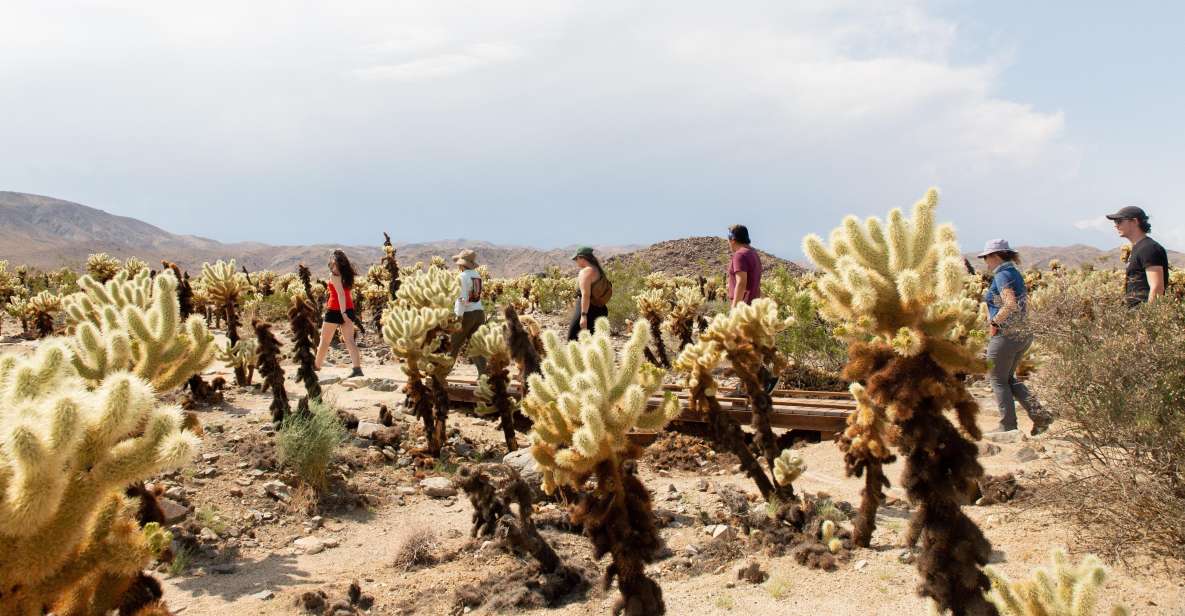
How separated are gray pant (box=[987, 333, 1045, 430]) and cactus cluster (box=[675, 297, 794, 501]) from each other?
2.12 m

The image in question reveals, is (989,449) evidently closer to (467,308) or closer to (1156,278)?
(1156,278)

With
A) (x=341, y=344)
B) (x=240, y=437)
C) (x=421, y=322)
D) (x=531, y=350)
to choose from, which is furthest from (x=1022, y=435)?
(x=341, y=344)

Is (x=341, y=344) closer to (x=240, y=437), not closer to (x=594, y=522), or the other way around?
(x=240, y=437)

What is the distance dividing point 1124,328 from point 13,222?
155 meters

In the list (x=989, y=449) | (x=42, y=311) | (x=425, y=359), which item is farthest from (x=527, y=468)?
(x=42, y=311)

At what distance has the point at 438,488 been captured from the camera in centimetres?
694

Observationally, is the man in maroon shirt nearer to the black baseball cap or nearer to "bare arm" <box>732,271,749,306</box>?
"bare arm" <box>732,271,749,306</box>

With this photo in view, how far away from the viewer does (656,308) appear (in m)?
13.0

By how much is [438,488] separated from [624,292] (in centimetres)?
1382

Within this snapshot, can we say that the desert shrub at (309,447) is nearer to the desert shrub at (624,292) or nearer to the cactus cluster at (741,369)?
the cactus cluster at (741,369)

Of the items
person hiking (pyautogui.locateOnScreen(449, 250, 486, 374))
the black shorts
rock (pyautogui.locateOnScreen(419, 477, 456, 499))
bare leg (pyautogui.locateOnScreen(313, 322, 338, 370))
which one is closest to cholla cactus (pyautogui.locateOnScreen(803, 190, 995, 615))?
rock (pyautogui.locateOnScreen(419, 477, 456, 499))

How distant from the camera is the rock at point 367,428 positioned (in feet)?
26.7

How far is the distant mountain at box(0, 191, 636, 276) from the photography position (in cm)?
8575

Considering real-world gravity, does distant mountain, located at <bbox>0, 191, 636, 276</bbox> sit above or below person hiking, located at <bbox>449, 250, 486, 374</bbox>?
above
